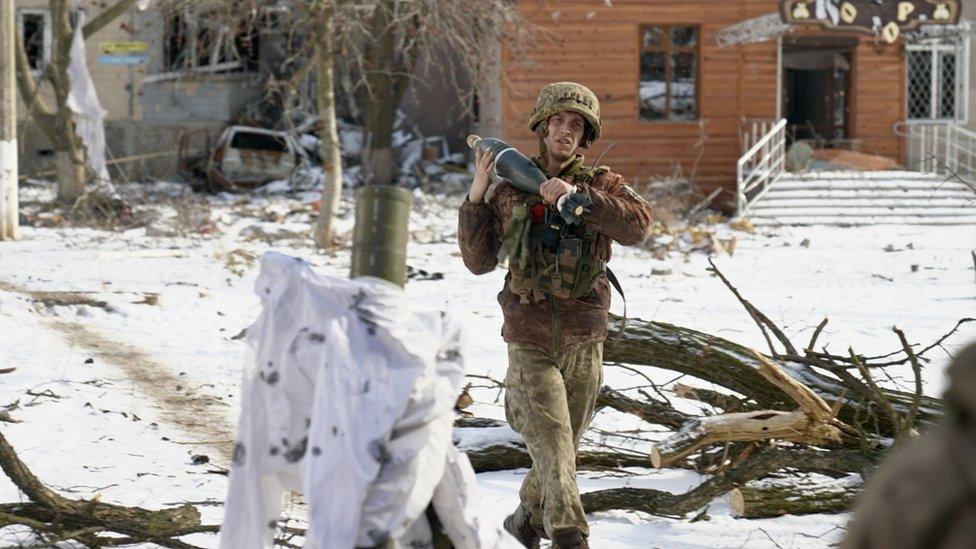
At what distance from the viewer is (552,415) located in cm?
441

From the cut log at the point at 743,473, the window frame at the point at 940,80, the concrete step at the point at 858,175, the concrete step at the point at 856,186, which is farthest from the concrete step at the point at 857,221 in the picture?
the cut log at the point at 743,473

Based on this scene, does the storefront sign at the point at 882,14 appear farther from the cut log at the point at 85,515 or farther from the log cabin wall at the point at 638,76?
the cut log at the point at 85,515

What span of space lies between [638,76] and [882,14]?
4502mm

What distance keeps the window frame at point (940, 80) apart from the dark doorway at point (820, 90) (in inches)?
46.9

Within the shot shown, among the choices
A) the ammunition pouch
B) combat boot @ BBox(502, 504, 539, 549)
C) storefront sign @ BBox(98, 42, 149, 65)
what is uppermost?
storefront sign @ BBox(98, 42, 149, 65)

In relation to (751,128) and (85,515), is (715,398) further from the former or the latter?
(751,128)

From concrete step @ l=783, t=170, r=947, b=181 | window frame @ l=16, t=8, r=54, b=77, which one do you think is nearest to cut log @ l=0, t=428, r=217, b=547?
concrete step @ l=783, t=170, r=947, b=181

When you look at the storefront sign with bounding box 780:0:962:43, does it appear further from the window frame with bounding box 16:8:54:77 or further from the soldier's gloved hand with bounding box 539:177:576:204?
the soldier's gloved hand with bounding box 539:177:576:204

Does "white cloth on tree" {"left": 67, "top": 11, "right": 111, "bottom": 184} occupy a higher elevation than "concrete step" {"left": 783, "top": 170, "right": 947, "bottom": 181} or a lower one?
higher

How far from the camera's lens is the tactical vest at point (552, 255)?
173 inches

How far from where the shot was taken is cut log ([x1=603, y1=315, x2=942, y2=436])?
17.7ft

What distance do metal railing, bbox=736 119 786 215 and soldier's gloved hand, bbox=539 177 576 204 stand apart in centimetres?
1644

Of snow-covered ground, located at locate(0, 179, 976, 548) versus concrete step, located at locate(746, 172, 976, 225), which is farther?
concrete step, located at locate(746, 172, 976, 225)

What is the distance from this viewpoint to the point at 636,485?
575 cm
